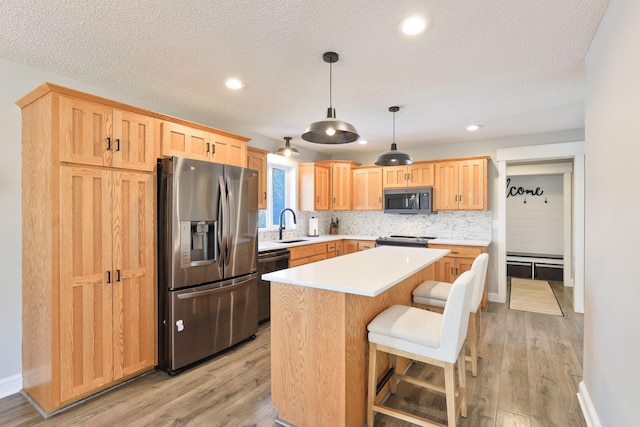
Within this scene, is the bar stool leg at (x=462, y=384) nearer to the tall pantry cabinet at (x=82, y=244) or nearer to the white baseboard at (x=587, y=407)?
the white baseboard at (x=587, y=407)

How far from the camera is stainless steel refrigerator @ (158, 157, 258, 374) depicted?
265cm

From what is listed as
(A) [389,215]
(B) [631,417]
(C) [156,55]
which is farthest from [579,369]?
(C) [156,55]

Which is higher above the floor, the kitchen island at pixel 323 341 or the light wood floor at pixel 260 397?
the kitchen island at pixel 323 341

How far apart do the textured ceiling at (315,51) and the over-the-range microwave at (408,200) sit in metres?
1.71

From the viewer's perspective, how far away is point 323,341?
1.88 meters

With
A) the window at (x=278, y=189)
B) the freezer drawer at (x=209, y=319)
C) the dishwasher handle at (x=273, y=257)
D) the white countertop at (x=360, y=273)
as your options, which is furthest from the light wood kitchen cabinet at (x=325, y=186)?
the white countertop at (x=360, y=273)

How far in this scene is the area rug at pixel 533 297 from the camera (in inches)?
175

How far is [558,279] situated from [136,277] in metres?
7.08

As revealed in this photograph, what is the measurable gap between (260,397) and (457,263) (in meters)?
3.20

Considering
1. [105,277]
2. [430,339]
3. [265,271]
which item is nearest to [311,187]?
[265,271]

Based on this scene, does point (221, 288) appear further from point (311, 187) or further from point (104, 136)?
point (311, 187)

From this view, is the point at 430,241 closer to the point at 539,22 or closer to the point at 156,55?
the point at 539,22

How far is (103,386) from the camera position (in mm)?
2373

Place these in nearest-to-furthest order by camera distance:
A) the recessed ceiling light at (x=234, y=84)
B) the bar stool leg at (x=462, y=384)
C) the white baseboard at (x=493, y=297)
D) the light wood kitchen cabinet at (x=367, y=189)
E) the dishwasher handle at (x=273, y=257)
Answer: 1. the bar stool leg at (x=462, y=384)
2. the recessed ceiling light at (x=234, y=84)
3. the dishwasher handle at (x=273, y=257)
4. the white baseboard at (x=493, y=297)
5. the light wood kitchen cabinet at (x=367, y=189)
